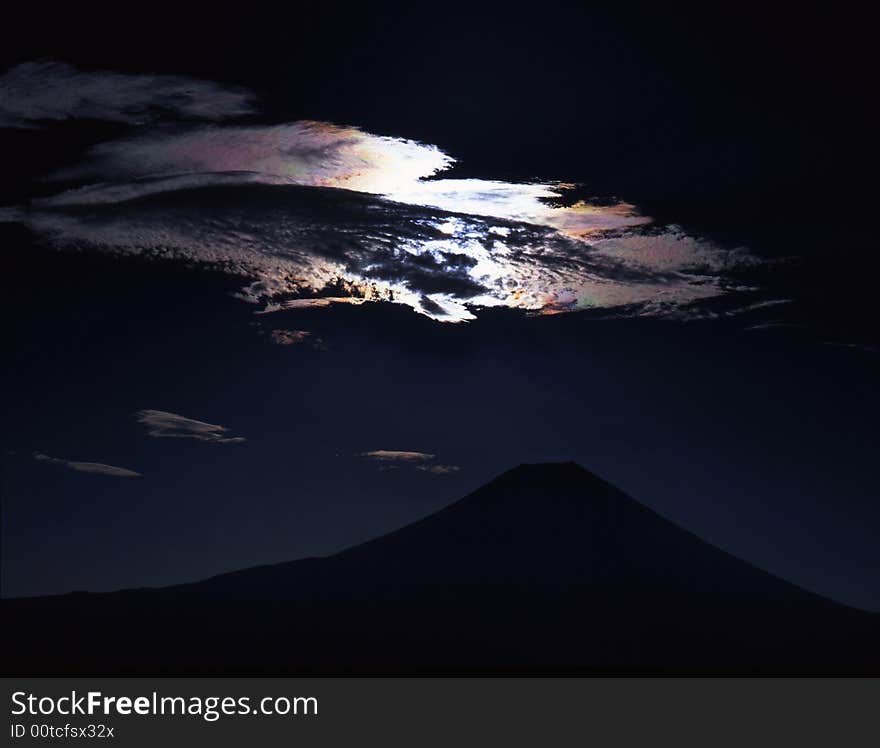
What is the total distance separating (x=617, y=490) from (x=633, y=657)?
3966 centimetres

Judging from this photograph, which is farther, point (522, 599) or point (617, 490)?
point (617, 490)

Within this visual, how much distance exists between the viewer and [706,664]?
6600 centimetres

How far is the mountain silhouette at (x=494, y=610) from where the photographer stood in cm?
6694

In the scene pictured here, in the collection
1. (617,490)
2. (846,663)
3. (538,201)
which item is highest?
(538,201)

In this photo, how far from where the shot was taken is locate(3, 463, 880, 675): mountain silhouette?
66.9 m

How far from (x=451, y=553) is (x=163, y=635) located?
32.6 metres

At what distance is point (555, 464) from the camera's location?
111 m

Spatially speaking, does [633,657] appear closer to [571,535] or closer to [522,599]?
[522,599]

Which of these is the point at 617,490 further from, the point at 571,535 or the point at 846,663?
the point at 846,663

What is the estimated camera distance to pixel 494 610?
82.0 m
